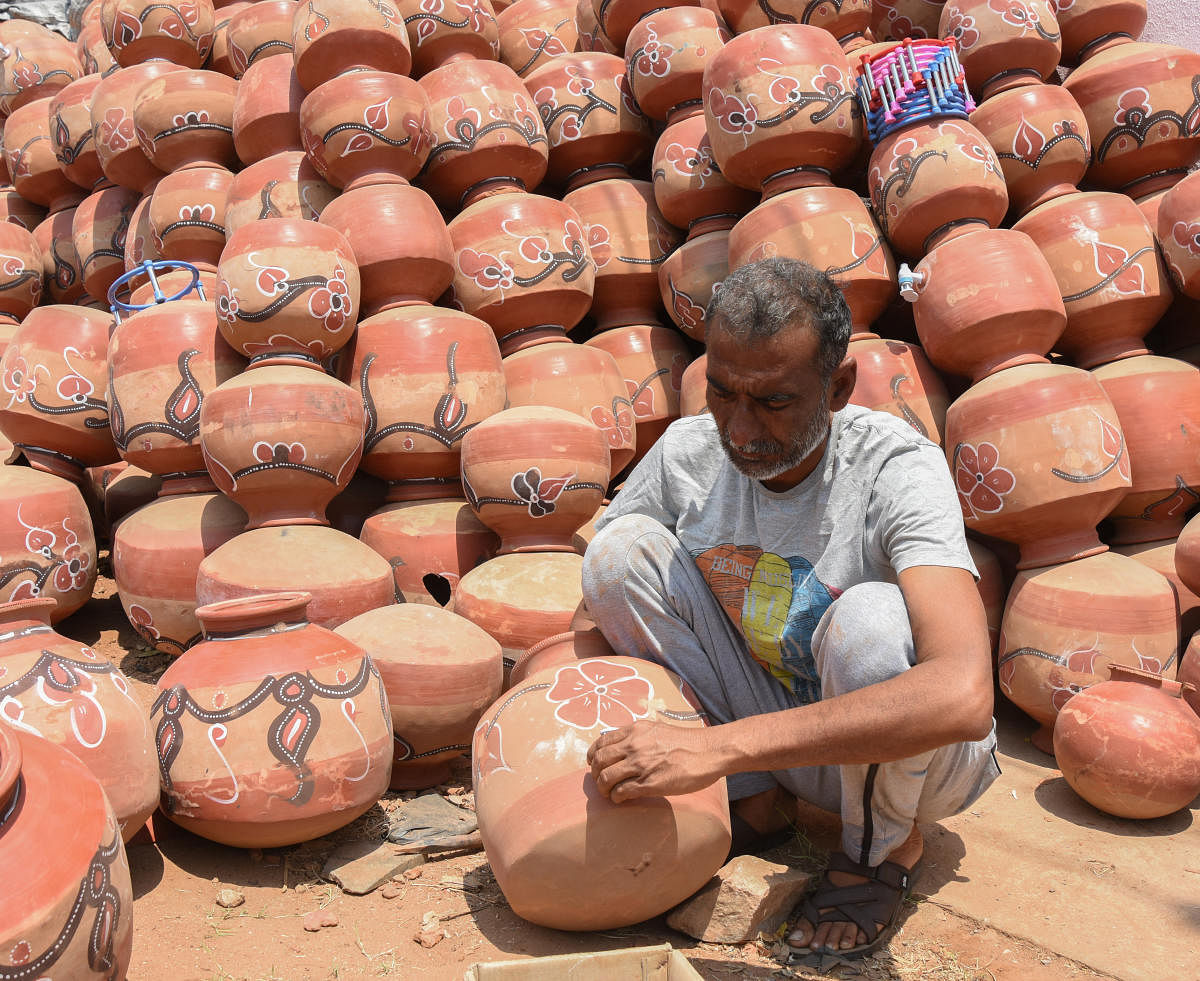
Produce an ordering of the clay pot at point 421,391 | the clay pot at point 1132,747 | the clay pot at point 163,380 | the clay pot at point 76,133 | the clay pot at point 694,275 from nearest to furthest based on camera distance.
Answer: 1. the clay pot at point 1132,747
2. the clay pot at point 163,380
3. the clay pot at point 421,391
4. the clay pot at point 694,275
5. the clay pot at point 76,133

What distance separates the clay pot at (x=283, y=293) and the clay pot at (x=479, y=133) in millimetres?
949

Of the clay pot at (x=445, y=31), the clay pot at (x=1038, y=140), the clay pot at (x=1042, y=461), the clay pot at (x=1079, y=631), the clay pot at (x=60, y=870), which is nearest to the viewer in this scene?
the clay pot at (x=60, y=870)

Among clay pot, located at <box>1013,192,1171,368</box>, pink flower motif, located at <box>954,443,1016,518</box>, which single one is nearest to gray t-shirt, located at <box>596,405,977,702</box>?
pink flower motif, located at <box>954,443,1016,518</box>

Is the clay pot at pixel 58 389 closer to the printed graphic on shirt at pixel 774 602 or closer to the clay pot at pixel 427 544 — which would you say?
the clay pot at pixel 427 544

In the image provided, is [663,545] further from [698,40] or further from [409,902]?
[698,40]

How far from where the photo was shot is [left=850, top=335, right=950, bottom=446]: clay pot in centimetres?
378

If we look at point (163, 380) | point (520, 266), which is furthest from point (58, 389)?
point (520, 266)

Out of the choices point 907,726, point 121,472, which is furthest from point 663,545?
point 121,472

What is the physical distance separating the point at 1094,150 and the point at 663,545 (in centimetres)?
315

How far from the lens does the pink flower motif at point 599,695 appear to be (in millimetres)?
2129

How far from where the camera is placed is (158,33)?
206 inches

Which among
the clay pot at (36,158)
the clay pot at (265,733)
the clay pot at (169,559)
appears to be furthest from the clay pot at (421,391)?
the clay pot at (36,158)

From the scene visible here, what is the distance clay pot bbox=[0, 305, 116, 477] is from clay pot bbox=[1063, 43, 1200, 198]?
169 inches

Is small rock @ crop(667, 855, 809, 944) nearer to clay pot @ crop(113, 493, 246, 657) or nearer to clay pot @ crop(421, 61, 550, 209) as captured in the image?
clay pot @ crop(113, 493, 246, 657)
